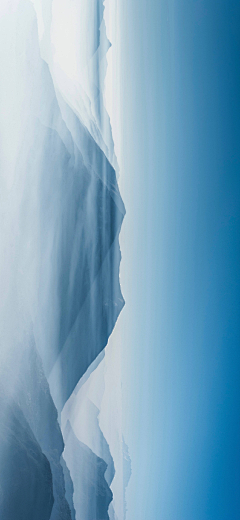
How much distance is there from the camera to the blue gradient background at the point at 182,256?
90cm

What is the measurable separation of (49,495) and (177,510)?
32cm

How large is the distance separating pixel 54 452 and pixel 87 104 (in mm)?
876

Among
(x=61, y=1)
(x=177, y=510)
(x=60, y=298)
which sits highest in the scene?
(x=61, y=1)

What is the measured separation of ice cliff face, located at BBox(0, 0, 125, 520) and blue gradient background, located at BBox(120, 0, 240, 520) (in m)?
0.07

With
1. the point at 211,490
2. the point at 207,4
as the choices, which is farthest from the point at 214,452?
the point at 207,4

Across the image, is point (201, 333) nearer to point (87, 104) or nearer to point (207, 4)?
point (87, 104)

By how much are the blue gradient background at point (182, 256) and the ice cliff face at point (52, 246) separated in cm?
7

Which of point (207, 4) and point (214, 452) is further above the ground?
point (207, 4)

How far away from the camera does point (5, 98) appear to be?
2.90ft

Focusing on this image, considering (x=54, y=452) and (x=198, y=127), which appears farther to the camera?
(x=198, y=127)

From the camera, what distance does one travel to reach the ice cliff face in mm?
829

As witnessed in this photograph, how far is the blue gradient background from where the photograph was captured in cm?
90

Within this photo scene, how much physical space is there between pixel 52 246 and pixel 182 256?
0.34 meters

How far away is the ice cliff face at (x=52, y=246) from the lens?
0.83m
